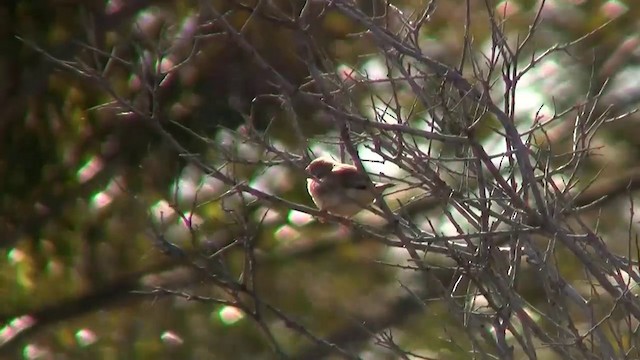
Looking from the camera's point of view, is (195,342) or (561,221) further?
(195,342)

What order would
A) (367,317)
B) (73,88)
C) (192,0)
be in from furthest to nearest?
(367,317) → (73,88) → (192,0)

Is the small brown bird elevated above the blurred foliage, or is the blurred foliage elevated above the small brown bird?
the blurred foliage

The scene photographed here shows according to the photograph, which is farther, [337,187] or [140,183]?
[140,183]

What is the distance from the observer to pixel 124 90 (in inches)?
305

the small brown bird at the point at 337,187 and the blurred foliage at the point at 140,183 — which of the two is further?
the blurred foliage at the point at 140,183

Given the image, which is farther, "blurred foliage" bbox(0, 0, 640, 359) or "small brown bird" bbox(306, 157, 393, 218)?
"blurred foliage" bbox(0, 0, 640, 359)

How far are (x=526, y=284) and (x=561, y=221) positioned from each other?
4.26 meters

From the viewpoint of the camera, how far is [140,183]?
766cm

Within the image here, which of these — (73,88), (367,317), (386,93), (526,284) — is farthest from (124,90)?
(526,284)

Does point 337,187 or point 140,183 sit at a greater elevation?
point 140,183

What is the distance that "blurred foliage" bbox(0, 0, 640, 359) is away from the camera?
7617 mm

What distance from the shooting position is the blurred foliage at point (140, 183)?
7.62m

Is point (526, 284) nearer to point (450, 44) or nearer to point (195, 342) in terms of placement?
point (450, 44)

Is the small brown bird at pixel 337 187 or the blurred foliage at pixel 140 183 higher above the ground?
the blurred foliage at pixel 140 183
